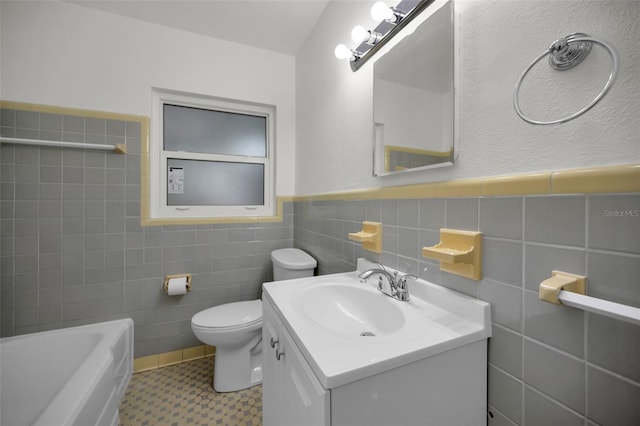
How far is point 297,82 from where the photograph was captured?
7.08 feet

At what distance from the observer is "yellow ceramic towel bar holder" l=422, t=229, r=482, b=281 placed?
0.70m

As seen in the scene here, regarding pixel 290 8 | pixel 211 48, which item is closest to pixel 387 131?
pixel 290 8

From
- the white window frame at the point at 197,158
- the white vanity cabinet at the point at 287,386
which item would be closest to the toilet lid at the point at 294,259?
the white window frame at the point at 197,158

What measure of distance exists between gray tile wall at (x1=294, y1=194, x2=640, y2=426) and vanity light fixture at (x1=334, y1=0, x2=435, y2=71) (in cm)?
72

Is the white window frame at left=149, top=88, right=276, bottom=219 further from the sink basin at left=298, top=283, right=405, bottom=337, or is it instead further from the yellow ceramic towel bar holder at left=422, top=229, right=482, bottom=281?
the yellow ceramic towel bar holder at left=422, top=229, right=482, bottom=281

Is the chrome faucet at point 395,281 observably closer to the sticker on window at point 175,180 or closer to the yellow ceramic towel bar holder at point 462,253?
the yellow ceramic towel bar holder at point 462,253

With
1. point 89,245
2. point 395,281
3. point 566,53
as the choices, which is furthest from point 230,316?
point 566,53

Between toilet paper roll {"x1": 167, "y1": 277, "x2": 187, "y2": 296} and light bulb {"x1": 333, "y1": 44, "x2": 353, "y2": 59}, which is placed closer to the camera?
light bulb {"x1": 333, "y1": 44, "x2": 353, "y2": 59}

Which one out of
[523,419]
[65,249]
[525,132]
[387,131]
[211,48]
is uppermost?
[211,48]

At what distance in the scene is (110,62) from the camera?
1693 mm

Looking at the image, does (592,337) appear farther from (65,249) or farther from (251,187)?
Answer: (65,249)

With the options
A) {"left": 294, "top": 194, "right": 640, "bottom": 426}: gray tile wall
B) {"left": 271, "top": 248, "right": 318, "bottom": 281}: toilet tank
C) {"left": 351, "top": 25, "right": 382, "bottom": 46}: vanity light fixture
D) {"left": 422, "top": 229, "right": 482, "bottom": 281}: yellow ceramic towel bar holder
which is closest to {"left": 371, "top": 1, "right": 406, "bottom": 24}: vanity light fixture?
{"left": 351, "top": 25, "right": 382, "bottom": 46}: vanity light fixture

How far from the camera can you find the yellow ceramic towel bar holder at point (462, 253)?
0.70 meters

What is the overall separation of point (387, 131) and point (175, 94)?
1714 millimetres
